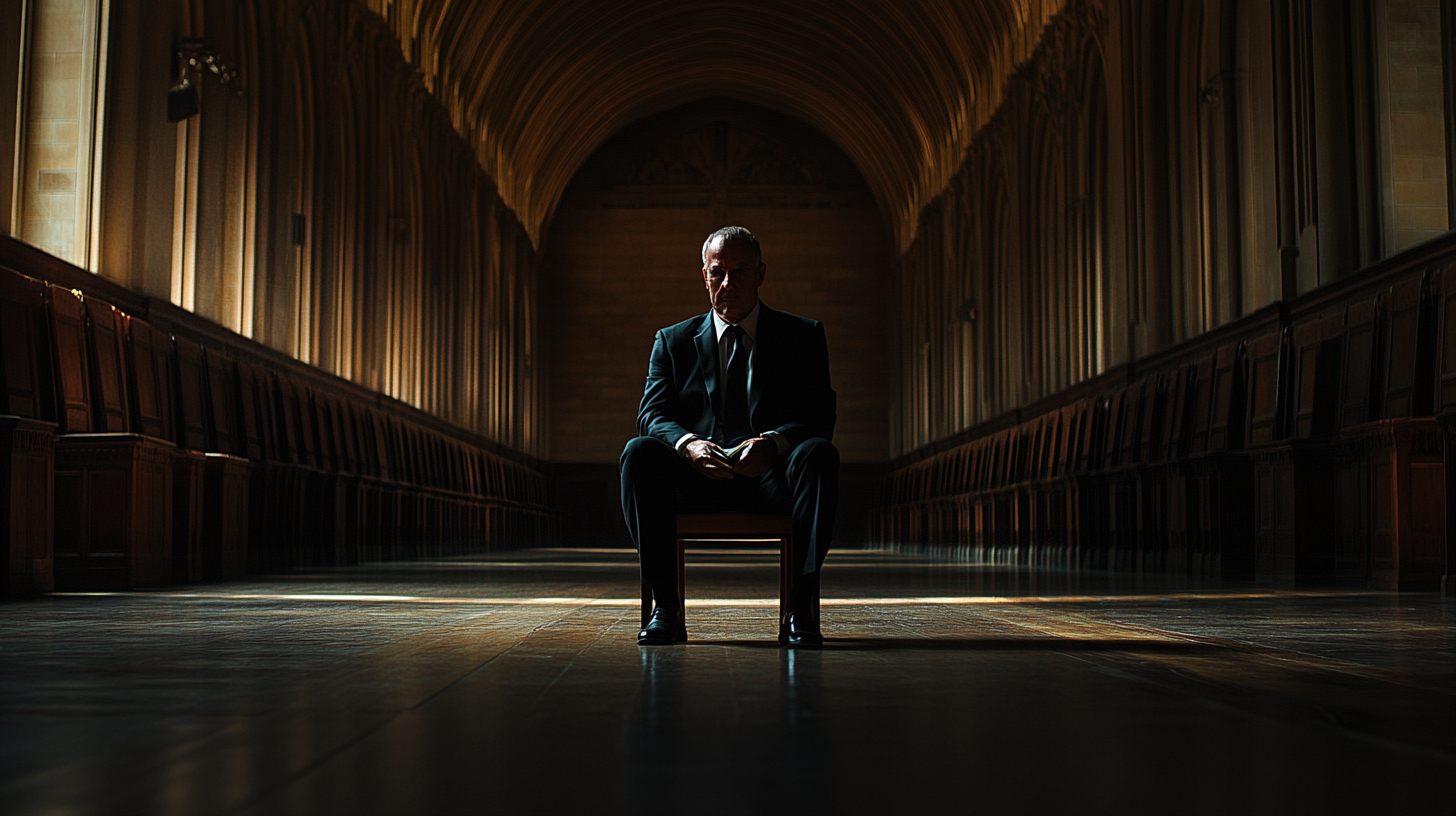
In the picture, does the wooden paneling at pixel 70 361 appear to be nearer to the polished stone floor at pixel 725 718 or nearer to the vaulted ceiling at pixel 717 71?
the polished stone floor at pixel 725 718

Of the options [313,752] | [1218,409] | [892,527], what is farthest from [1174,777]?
[892,527]

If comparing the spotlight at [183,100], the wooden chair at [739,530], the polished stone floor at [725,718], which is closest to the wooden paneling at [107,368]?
the spotlight at [183,100]

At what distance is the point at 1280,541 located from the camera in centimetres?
983

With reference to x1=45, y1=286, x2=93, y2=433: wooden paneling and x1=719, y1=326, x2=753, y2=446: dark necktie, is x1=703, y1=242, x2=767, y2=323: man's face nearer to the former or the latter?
x1=719, y1=326, x2=753, y2=446: dark necktie

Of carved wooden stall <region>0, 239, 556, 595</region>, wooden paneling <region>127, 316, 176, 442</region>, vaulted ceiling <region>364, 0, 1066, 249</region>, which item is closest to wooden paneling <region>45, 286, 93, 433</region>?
carved wooden stall <region>0, 239, 556, 595</region>

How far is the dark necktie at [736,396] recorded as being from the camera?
14.3 ft

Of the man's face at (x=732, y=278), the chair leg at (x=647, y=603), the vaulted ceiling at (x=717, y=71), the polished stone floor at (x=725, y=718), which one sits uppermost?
the vaulted ceiling at (x=717, y=71)

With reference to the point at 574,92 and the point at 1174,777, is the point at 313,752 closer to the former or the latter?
the point at 1174,777

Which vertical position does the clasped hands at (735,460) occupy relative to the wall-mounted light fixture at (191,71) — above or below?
below

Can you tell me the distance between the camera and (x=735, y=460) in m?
3.97

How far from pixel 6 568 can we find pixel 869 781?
6.61 meters

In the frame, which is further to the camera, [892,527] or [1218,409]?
[892,527]

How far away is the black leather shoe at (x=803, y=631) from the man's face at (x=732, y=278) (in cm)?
95

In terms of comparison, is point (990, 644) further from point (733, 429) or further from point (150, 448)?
point (150, 448)
